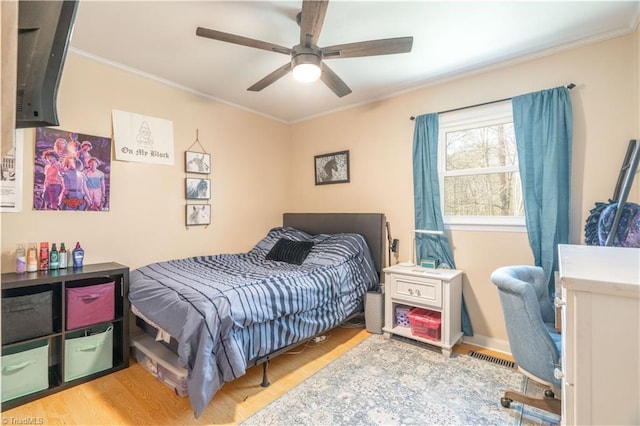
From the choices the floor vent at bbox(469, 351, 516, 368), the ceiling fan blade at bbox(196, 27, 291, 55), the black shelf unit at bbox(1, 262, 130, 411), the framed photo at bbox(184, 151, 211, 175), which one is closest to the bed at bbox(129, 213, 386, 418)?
the black shelf unit at bbox(1, 262, 130, 411)

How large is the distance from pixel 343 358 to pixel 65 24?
2601 mm

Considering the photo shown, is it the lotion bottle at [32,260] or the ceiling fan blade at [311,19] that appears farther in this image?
the lotion bottle at [32,260]

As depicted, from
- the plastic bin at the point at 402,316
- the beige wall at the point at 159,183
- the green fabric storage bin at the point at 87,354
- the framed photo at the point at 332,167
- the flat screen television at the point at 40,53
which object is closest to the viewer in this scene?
the flat screen television at the point at 40,53

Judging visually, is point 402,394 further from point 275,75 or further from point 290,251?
point 275,75

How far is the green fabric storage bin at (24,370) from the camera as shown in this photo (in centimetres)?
189

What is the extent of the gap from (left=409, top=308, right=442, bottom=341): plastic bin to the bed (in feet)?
1.87

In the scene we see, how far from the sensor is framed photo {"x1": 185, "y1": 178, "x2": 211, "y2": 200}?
321 centimetres

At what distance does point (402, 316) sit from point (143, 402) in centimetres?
224

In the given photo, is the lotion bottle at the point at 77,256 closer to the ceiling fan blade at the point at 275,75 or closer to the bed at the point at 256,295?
the bed at the point at 256,295

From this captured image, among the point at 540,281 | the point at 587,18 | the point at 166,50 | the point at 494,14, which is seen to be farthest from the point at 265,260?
the point at 587,18

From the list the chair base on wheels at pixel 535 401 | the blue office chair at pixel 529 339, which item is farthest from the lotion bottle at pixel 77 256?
the chair base on wheels at pixel 535 401

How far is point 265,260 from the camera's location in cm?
327

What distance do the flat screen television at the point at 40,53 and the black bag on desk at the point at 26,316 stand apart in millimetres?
1725

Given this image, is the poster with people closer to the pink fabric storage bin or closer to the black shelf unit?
the black shelf unit
